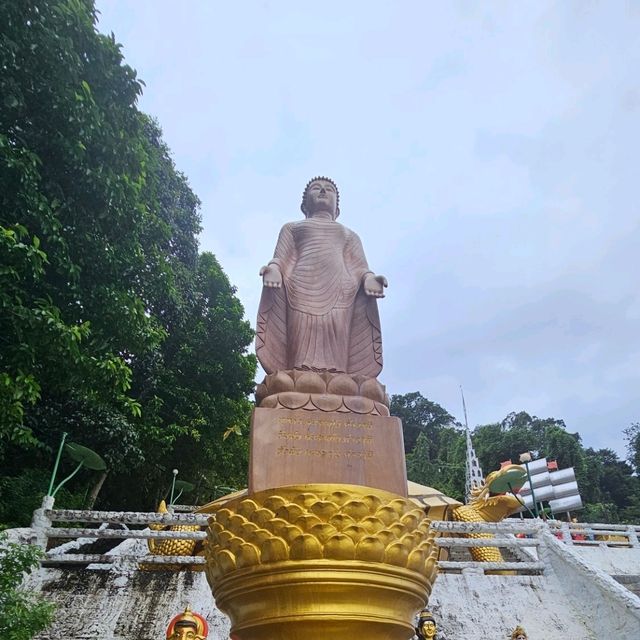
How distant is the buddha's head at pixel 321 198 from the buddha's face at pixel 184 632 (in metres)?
3.74

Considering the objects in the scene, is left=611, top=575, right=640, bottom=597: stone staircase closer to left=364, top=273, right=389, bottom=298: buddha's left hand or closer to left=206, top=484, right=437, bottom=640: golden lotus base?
left=364, top=273, right=389, bottom=298: buddha's left hand

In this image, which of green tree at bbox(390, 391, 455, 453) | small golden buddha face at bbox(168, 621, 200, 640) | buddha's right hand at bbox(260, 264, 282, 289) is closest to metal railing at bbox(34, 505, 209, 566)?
small golden buddha face at bbox(168, 621, 200, 640)

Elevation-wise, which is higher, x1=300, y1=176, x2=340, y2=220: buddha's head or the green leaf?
x1=300, y1=176, x2=340, y2=220: buddha's head

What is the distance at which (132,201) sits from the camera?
8.54 m

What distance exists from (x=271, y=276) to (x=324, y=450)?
5.31 ft

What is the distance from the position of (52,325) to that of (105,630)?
132 inches

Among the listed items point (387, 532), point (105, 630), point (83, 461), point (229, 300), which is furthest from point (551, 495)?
point (387, 532)

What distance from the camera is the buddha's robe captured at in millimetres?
4785

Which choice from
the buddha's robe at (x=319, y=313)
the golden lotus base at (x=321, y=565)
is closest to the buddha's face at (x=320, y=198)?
the buddha's robe at (x=319, y=313)

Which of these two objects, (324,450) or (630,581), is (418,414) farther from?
(324,450)

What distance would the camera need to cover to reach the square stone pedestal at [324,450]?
12.6ft

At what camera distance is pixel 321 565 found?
7.61ft

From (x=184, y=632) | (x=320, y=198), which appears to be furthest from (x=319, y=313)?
(x=184, y=632)

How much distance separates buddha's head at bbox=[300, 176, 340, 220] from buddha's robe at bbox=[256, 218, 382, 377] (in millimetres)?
479
